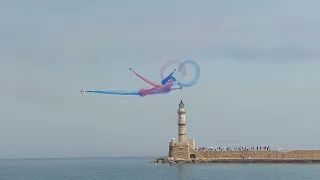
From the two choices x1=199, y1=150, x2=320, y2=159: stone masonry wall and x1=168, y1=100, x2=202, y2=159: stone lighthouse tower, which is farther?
x1=199, y1=150, x2=320, y2=159: stone masonry wall

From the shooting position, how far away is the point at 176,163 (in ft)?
316

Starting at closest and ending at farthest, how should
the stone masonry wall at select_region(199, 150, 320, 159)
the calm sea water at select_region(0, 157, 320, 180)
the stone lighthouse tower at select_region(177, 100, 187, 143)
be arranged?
the calm sea water at select_region(0, 157, 320, 180)
the stone lighthouse tower at select_region(177, 100, 187, 143)
the stone masonry wall at select_region(199, 150, 320, 159)

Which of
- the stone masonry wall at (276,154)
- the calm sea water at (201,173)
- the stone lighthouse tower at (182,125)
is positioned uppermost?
the stone lighthouse tower at (182,125)

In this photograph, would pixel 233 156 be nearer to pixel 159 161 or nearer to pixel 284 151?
pixel 284 151

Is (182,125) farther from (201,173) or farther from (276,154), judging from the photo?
(201,173)

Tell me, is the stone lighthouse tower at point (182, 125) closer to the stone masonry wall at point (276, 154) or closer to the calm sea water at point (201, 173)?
the calm sea water at point (201, 173)

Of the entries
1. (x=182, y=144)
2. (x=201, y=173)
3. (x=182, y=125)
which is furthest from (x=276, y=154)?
(x=201, y=173)

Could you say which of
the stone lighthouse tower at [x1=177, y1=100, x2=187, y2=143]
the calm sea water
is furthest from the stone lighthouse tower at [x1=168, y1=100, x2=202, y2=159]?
the calm sea water

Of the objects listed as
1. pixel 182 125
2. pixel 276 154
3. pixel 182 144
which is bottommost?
pixel 276 154

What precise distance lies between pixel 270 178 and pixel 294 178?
281cm

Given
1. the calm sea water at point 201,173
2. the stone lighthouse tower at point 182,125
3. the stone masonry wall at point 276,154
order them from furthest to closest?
1. the stone masonry wall at point 276,154
2. the stone lighthouse tower at point 182,125
3. the calm sea water at point 201,173

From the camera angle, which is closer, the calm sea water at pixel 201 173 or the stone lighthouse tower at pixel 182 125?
the calm sea water at pixel 201 173

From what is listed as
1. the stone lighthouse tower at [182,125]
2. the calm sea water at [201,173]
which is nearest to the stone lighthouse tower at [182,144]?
the stone lighthouse tower at [182,125]

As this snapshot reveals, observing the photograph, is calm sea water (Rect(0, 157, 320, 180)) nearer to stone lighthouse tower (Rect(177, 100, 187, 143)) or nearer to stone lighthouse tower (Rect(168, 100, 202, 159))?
stone lighthouse tower (Rect(168, 100, 202, 159))
